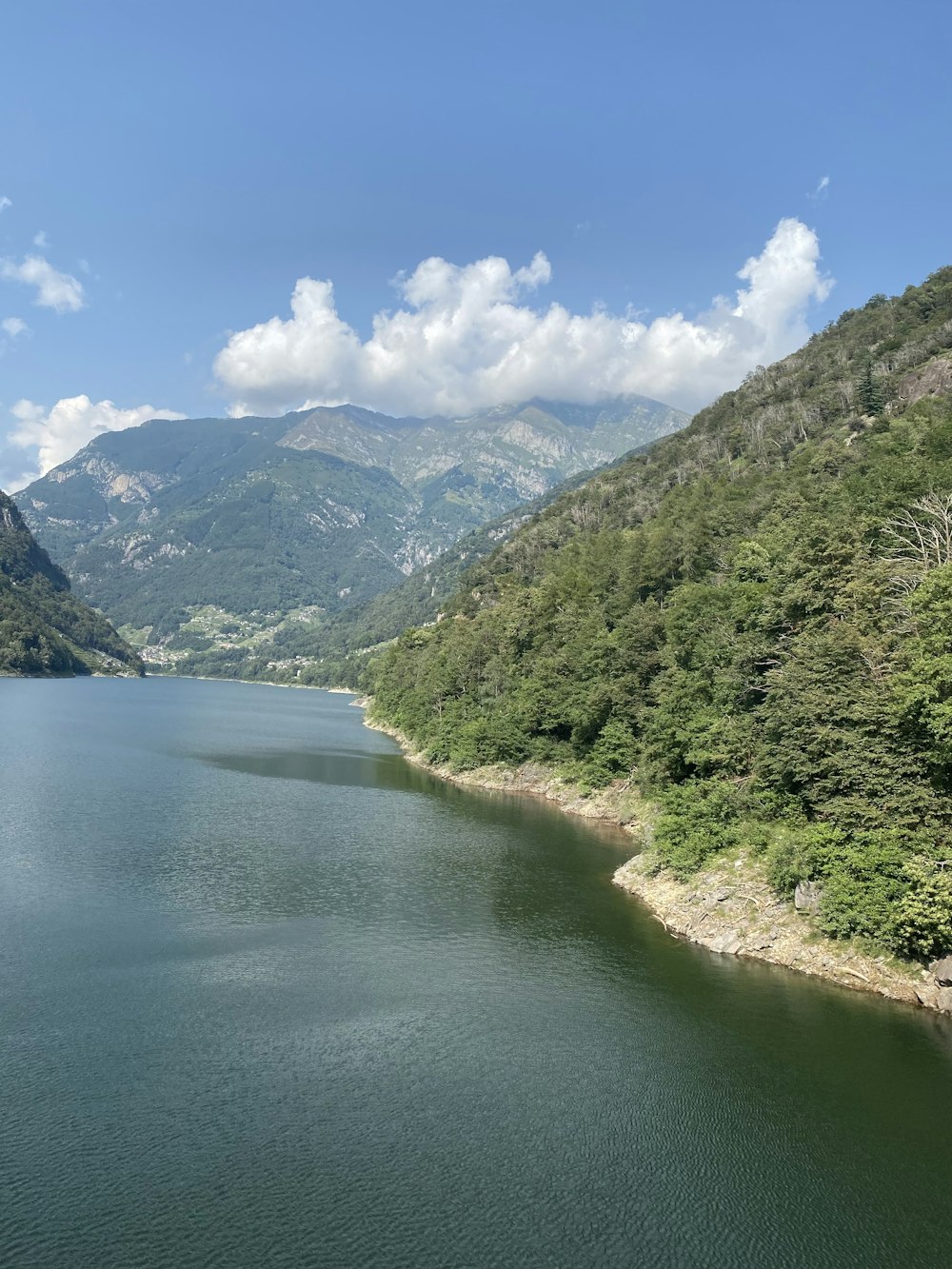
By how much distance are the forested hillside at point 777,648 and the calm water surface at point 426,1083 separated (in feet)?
23.5

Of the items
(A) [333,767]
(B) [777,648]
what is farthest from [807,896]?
(A) [333,767]

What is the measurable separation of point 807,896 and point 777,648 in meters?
19.3

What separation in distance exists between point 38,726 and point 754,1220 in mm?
122633

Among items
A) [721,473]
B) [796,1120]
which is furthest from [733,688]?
[721,473]

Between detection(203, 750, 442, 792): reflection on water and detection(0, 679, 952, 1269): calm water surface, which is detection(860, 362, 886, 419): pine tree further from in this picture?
detection(0, 679, 952, 1269): calm water surface

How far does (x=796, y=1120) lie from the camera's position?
25.1m

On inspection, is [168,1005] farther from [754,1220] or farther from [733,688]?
[733,688]

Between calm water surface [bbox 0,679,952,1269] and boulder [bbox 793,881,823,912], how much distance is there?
3.74 m

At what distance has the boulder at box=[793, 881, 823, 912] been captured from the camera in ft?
124

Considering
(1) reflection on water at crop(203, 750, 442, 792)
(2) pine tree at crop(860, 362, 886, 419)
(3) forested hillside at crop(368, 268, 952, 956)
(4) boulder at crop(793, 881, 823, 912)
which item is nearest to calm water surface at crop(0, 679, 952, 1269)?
(4) boulder at crop(793, 881, 823, 912)

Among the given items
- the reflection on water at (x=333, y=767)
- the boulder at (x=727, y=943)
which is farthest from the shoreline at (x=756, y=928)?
the reflection on water at (x=333, y=767)

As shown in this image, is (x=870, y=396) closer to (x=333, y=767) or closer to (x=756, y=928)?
(x=333, y=767)

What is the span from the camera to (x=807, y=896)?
3822cm

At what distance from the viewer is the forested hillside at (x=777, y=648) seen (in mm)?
36906
